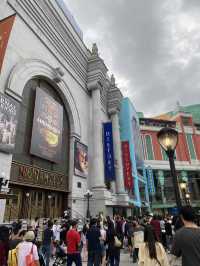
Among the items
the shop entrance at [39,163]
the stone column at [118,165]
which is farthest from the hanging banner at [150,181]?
the shop entrance at [39,163]

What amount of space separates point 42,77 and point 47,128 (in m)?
4.27

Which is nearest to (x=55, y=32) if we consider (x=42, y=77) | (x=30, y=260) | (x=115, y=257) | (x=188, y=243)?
(x=42, y=77)

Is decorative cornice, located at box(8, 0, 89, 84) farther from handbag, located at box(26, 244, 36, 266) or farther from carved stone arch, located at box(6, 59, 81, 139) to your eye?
handbag, located at box(26, 244, 36, 266)

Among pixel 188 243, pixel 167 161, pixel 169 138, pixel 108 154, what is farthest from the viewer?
pixel 167 161

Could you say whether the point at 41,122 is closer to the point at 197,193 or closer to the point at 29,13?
the point at 29,13

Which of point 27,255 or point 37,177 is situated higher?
point 37,177

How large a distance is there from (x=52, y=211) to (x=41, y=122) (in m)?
6.83

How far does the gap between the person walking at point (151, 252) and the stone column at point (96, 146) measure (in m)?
16.3

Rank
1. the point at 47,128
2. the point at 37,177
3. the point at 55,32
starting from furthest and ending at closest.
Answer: the point at 55,32 → the point at 47,128 → the point at 37,177

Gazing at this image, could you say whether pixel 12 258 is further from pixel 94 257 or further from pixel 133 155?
pixel 133 155

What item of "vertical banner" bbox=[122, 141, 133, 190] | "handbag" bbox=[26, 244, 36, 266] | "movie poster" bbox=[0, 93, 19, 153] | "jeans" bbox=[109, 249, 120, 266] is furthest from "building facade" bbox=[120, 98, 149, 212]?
"handbag" bbox=[26, 244, 36, 266]

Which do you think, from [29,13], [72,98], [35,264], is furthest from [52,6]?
[35,264]

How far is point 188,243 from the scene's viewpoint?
2688 millimetres

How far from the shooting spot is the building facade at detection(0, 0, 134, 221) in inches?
517
